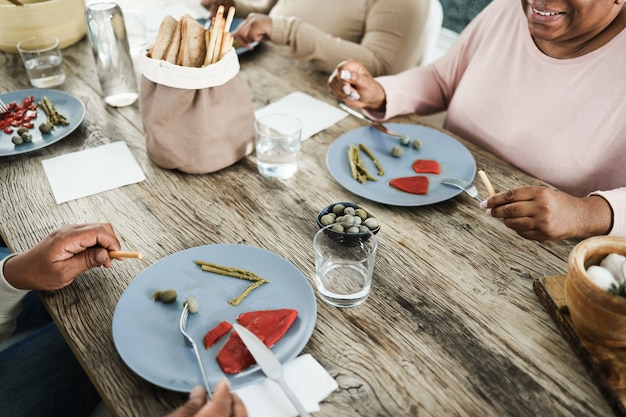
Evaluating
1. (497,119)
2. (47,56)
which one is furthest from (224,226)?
(47,56)

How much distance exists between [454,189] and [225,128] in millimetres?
533

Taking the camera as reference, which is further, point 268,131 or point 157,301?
point 268,131

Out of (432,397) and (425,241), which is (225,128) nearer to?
(425,241)

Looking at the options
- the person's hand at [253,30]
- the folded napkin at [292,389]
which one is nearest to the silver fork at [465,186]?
the folded napkin at [292,389]

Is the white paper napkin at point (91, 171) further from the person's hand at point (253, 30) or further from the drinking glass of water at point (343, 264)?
the person's hand at point (253, 30)

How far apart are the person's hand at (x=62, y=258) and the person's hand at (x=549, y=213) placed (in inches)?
28.5

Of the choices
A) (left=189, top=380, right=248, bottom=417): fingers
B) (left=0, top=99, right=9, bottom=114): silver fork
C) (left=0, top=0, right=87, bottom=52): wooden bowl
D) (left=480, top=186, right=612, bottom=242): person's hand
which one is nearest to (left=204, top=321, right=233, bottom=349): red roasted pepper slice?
(left=189, top=380, right=248, bottom=417): fingers

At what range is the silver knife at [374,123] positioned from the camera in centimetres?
134

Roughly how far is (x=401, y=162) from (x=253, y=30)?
78 cm

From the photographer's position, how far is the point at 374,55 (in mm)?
1750

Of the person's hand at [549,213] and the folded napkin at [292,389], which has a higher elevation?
the person's hand at [549,213]

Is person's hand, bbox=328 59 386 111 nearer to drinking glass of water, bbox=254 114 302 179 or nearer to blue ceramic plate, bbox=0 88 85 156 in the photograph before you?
drinking glass of water, bbox=254 114 302 179

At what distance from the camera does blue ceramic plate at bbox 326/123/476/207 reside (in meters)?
1.14

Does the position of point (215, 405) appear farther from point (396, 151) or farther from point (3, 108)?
point (3, 108)
